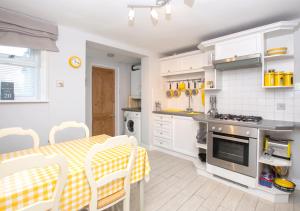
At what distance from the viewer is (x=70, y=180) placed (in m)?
1.02

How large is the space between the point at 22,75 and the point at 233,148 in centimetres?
312

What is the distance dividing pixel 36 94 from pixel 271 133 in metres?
3.50

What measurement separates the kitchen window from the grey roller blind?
0.62 feet

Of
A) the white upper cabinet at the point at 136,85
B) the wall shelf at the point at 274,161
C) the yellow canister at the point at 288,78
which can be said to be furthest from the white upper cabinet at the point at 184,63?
the wall shelf at the point at 274,161

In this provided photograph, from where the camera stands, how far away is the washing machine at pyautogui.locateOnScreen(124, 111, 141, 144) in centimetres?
402

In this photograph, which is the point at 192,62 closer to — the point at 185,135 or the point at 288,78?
the point at 185,135

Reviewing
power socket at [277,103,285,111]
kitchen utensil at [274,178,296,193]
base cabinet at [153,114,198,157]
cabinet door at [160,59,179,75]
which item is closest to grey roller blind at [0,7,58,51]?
cabinet door at [160,59,179,75]

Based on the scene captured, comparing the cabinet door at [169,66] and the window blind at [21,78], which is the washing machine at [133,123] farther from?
the window blind at [21,78]

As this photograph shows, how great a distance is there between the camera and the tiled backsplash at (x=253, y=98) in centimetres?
220

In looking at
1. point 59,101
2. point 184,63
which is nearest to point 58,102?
Answer: point 59,101

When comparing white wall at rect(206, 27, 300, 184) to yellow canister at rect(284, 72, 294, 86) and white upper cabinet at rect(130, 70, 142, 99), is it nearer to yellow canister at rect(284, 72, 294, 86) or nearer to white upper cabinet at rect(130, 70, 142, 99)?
yellow canister at rect(284, 72, 294, 86)

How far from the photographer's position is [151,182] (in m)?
2.31

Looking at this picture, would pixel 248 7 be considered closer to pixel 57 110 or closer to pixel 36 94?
pixel 57 110

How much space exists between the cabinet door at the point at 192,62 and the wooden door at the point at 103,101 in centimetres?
211
